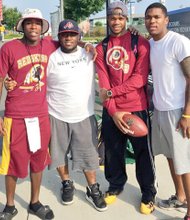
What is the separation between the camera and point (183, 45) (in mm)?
2787

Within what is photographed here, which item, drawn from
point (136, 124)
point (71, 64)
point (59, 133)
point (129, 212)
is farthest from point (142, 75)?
point (129, 212)

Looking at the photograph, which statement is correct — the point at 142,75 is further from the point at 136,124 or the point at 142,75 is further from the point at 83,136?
the point at 83,136

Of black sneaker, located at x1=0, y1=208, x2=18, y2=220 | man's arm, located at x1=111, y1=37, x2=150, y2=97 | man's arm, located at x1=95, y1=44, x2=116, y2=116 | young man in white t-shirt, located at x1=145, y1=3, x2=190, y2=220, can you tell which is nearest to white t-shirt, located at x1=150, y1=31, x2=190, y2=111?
young man in white t-shirt, located at x1=145, y1=3, x2=190, y2=220

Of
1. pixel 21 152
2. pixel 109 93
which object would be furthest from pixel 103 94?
pixel 21 152

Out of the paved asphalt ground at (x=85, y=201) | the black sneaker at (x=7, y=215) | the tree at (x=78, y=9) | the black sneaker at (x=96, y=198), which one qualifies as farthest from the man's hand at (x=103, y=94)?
the tree at (x=78, y=9)

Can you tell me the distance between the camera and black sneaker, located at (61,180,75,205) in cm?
363

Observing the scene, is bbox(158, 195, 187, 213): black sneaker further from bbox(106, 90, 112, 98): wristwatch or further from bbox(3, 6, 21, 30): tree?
bbox(3, 6, 21, 30): tree

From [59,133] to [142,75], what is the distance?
1.02 meters

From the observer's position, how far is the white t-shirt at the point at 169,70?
2.83m

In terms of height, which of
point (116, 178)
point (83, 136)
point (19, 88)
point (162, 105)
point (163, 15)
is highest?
point (163, 15)

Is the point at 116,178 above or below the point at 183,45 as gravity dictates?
below

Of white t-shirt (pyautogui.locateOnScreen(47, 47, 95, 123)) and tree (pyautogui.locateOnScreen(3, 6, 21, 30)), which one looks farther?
tree (pyautogui.locateOnScreen(3, 6, 21, 30))

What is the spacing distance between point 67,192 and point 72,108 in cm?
96

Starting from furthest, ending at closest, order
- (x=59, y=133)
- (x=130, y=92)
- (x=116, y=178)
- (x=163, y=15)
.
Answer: (x=116, y=178)
(x=59, y=133)
(x=130, y=92)
(x=163, y=15)
